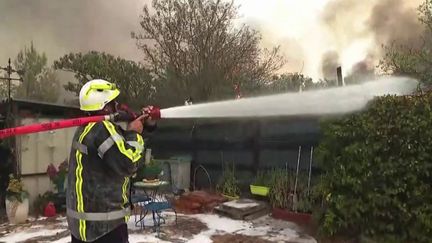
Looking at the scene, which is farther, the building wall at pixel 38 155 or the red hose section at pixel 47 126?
the building wall at pixel 38 155

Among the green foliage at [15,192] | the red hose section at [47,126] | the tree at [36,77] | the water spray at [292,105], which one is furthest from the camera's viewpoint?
the tree at [36,77]

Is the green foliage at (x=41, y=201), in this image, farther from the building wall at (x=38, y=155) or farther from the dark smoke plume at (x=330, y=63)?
the dark smoke plume at (x=330, y=63)

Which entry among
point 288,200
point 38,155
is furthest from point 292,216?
point 38,155

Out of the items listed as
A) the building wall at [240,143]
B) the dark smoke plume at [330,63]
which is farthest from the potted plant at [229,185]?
the dark smoke plume at [330,63]

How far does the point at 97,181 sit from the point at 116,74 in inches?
520

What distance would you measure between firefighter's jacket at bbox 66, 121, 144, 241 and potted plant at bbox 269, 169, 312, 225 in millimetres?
4909

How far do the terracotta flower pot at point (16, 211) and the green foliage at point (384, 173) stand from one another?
5.10 metres

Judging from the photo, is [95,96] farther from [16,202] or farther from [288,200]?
[288,200]

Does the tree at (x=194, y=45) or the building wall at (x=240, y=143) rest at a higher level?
the tree at (x=194, y=45)

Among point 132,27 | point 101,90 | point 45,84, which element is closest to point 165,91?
point 132,27

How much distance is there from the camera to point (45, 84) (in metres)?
16.9

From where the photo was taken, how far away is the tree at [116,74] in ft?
51.0

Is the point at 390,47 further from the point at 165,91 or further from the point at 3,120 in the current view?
the point at 3,120

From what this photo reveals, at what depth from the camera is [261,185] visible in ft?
28.0
